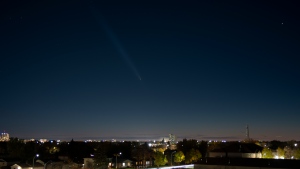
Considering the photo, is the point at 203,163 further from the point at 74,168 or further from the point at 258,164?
the point at 74,168

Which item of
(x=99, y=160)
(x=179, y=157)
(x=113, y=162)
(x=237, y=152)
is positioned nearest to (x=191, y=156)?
(x=179, y=157)

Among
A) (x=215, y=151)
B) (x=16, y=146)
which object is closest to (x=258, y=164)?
(x=215, y=151)

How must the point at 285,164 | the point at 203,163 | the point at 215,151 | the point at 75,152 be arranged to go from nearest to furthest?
1. the point at 285,164
2. the point at 203,163
3. the point at 215,151
4. the point at 75,152

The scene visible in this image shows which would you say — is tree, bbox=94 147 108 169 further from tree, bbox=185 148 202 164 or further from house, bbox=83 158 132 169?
tree, bbox=185 148 202 164

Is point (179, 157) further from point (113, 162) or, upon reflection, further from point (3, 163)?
point (3, 163)

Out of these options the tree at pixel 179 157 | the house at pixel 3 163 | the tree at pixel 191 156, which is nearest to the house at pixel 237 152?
the tree at pixel 191 156

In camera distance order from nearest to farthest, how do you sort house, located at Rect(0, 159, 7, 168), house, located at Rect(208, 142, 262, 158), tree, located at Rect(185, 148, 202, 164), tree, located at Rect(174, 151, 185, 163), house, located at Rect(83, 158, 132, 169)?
house, located at Rect(0, 159, 7, 168)
house, located at Rect(83, 158, 132, 169)
house, located at Rect(208, 142, 262, 158)
tree, located at Rect(185, 148, 202, 164)
tree, located at Rect(174, 151, 185, 163)

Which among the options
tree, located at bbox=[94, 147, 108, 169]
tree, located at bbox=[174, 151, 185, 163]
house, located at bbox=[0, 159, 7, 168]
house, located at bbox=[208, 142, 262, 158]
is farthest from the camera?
tree, located at bbox=[174, 151, 185, 163]

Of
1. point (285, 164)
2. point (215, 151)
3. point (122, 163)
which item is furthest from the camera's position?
point (215, 151)

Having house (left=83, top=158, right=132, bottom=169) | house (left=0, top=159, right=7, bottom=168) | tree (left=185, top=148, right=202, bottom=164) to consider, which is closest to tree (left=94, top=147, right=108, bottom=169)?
house (left=83, top=158, right=132, bottom=169)

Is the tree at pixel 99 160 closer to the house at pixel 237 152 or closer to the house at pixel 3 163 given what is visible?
the house at pixel 3 163

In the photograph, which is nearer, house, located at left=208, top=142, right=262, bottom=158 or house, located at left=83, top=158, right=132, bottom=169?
house, located at left=83, top=158, right=132, bottom=169
